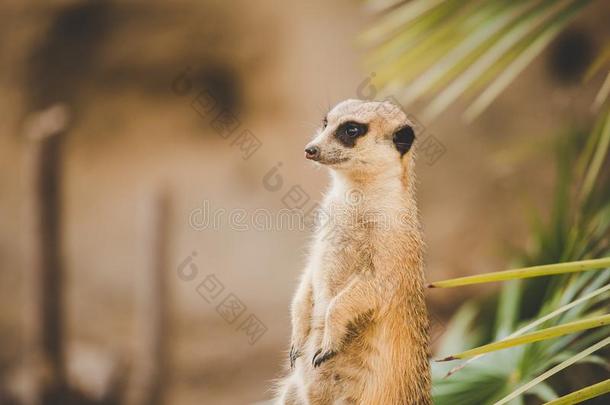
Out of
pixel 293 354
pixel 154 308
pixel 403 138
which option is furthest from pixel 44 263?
pixel 403 138

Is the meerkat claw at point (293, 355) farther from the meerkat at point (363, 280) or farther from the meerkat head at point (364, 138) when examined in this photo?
the meerkat head at point (364, 138)

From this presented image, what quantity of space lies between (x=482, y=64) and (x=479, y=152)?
149 inches

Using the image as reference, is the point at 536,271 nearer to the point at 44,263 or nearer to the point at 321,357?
the point at 321,357

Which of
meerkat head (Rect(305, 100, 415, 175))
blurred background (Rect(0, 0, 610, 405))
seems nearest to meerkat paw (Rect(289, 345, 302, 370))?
meerkat head (Rect(305, 100, 415, 175))

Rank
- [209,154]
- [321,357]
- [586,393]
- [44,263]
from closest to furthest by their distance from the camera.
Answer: [586,393]
[321,357]
[44,263]
[209,154]

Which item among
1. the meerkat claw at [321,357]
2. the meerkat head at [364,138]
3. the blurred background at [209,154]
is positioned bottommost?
the blurred background at [209,154]

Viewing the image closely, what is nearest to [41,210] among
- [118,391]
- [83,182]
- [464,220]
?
[118,391]

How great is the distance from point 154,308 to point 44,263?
0.63 metres

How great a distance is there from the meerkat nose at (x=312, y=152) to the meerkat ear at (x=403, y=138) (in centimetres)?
18

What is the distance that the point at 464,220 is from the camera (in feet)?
17.1

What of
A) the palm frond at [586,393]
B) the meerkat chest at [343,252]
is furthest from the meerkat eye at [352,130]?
the palm frond at [586,393]

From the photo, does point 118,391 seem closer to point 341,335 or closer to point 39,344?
point 39,344

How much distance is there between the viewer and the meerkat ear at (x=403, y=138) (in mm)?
1451

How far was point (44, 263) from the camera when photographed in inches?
140
